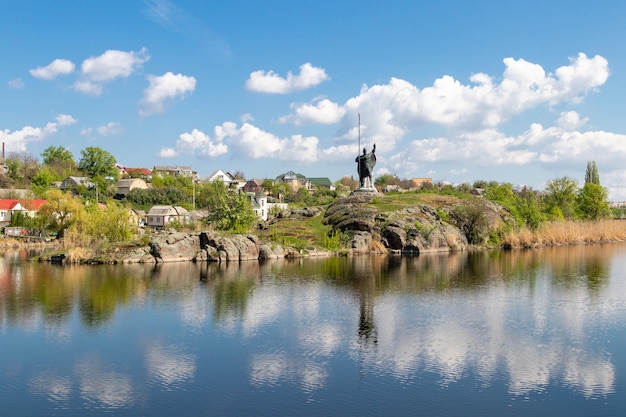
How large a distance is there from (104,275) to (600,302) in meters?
39.6

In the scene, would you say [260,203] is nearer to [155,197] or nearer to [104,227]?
[155,197]

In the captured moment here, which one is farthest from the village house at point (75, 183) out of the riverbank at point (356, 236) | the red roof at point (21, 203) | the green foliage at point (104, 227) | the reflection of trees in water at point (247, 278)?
the reflection of trees in water at point (247, 278)

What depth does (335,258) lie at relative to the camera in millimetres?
66562

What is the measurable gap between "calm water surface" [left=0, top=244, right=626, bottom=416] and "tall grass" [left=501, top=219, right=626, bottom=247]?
33.2 metres

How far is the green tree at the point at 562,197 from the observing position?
104 meters

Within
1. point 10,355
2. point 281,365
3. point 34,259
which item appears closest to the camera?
point 281,365

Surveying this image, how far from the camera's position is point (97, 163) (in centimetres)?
16238

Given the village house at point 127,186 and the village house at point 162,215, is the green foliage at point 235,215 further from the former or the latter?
the village house at point 127,186

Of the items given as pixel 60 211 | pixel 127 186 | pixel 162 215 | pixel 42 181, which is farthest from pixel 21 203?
pixel 127 186

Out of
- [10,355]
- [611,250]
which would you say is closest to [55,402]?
[10,355]

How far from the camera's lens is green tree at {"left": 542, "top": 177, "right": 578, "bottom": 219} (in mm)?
104500

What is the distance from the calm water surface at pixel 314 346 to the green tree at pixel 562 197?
5934cm

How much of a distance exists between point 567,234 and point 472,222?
17.1 metres

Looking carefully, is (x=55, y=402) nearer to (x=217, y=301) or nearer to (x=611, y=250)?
(x=217, y=301)
